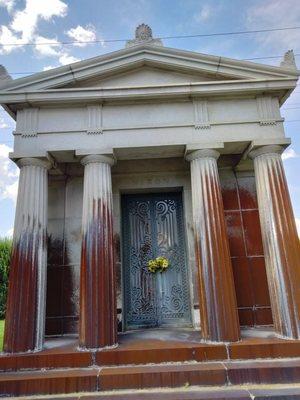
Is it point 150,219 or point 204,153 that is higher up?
point 204,153

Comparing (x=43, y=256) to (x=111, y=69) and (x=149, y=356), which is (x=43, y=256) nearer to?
(x=149, y=356)

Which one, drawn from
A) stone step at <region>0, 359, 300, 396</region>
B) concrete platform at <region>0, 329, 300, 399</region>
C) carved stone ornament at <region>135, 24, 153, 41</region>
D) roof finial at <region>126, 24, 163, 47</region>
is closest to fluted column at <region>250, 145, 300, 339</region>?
concrete platform at <region>0, 329, 300, 399</region>

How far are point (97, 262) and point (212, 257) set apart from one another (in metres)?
2.31

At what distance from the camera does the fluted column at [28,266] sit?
226 inches

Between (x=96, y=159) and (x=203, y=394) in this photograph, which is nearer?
(x=203, y=394)

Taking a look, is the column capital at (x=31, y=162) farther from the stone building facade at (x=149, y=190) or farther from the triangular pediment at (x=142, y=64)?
the triangular pediment at (x=142, y=64)

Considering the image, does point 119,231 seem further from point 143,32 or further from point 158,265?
point 143,32

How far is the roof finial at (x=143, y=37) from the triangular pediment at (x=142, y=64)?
63 cm

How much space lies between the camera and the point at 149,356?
5.38 metres

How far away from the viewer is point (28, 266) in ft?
20.0

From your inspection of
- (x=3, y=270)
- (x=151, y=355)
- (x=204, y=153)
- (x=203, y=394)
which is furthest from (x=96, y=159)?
(x=3, y=270)

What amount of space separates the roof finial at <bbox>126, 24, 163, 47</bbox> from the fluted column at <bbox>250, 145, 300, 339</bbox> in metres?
3.66

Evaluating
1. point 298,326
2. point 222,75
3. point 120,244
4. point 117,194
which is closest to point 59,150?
point 117,194

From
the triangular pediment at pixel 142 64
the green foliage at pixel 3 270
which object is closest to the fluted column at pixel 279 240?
the triangular pediment at pixel 142 64
